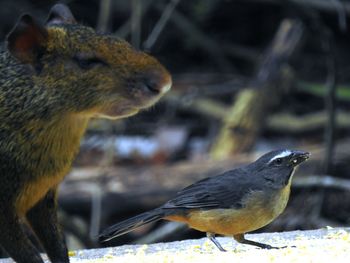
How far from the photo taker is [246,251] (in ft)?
16.7

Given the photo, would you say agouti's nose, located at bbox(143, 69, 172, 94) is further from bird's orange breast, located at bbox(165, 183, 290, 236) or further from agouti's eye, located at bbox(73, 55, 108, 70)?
bird's orange breast, located at bbox(165, 183, 290, 236)

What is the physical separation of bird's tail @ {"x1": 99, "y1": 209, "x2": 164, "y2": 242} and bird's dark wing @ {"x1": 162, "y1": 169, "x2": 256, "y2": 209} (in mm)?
84

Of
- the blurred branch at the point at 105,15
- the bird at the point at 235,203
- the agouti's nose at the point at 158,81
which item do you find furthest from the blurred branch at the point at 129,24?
the agouti's nose at the point at 158,81

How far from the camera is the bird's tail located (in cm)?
514

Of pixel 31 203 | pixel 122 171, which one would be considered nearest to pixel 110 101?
pixel 31 203

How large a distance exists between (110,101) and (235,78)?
599 centimetres

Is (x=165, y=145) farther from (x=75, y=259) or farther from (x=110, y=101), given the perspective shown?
(x=110, y=101)

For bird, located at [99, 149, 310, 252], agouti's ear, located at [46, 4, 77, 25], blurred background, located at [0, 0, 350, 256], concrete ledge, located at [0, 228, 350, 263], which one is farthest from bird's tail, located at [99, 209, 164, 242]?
blurred background, located at [0, 0, 350, 256]

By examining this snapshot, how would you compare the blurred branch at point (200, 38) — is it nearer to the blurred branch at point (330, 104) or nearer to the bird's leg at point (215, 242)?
the blurred branch at point (330, 104)

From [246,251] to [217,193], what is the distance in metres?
0.39

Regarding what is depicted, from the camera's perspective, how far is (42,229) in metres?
4.94

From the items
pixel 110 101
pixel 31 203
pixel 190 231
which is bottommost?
pixel 190 231

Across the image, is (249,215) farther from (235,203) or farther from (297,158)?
(297,158)

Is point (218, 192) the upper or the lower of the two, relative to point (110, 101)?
lower
